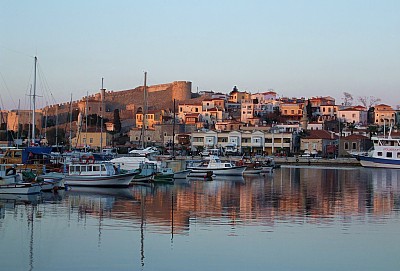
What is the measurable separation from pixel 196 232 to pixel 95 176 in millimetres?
14033

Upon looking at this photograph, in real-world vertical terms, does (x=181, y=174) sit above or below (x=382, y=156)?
below

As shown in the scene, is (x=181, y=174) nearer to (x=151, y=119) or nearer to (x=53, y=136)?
(x=53, y=136)

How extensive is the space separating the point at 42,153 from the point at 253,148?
43182 millimetres

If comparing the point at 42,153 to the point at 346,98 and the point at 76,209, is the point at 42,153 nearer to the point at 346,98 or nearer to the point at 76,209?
the point at 76,209

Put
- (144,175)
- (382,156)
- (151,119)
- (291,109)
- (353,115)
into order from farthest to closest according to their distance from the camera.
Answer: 1. (291,109)
2. (353,115)
3. (151,119)
4. (382,156)
5. (144,175)

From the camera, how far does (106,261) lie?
13.7 metres

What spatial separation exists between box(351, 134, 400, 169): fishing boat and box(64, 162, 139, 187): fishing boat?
3862 centimetres

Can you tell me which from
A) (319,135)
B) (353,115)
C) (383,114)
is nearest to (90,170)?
(319,135)

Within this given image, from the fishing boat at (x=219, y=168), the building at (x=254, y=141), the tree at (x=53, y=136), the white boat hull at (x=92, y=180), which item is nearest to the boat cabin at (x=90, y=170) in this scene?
the white boat hull at (x=92, y=180)

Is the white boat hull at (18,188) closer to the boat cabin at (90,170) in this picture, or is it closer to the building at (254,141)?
the boat cabin at (90,170)

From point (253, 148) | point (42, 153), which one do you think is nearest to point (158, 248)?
point (42, 153)

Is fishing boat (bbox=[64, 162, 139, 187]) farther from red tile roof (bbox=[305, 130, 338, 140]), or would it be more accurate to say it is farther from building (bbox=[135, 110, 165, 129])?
building (bbox=[135, 110, 165, 129])

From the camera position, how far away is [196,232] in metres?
17.5

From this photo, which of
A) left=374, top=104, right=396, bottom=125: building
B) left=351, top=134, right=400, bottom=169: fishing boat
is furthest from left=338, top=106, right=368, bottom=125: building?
left=351, top=134, right=400, bottom=169: fishing boat
